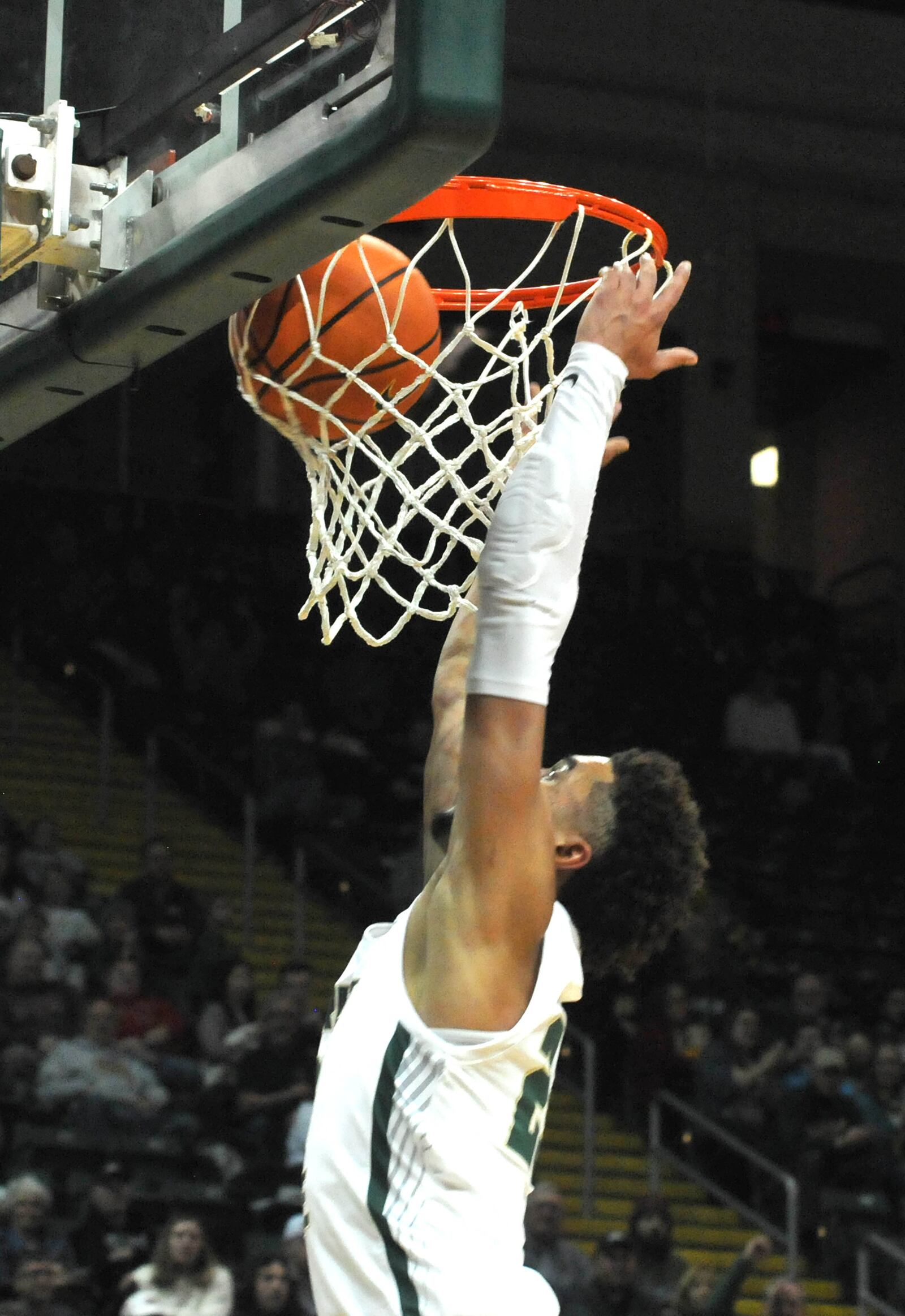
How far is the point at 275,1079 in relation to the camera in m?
7.84

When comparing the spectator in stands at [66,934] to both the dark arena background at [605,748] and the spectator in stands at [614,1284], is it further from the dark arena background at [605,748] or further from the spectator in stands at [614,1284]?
the spectator in stands at [614,1284]

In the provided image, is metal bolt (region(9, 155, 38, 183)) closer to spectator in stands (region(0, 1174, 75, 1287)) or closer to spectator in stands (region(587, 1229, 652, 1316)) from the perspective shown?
spectator in stands (region(0, 1174, 75, 1287))

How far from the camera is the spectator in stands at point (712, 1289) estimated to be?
7453 mm

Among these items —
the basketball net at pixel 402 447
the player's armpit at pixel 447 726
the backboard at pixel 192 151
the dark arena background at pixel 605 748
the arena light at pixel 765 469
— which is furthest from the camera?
the arena light at pixel 765 469

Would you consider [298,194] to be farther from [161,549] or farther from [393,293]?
[161,549]

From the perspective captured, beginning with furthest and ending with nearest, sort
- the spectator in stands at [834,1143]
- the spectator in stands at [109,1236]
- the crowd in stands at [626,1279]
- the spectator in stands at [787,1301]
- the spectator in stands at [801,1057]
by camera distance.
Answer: the spectator in stands at [801,1057]
the spectator in stands at [834,1143]
the crowd in stands at [626,1279]
the spectator in stands at [787,1301]
the spectator in stands at [109,1236]

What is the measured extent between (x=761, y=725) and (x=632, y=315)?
10411 mm

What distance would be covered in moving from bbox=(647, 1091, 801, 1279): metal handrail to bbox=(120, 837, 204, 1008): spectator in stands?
2218 mm

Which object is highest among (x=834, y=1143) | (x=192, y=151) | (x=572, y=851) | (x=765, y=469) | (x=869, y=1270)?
(x=765, y=469)

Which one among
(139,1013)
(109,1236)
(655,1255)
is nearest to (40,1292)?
(109,1236)

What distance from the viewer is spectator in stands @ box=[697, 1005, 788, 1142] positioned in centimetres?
919

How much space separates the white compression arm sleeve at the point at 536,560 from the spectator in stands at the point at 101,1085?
5732 millimetres

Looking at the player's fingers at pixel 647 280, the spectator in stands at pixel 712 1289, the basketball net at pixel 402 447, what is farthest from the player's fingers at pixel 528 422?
the spectator in stands at pixel 712 1289

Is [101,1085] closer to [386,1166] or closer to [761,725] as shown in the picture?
[386,1166]
